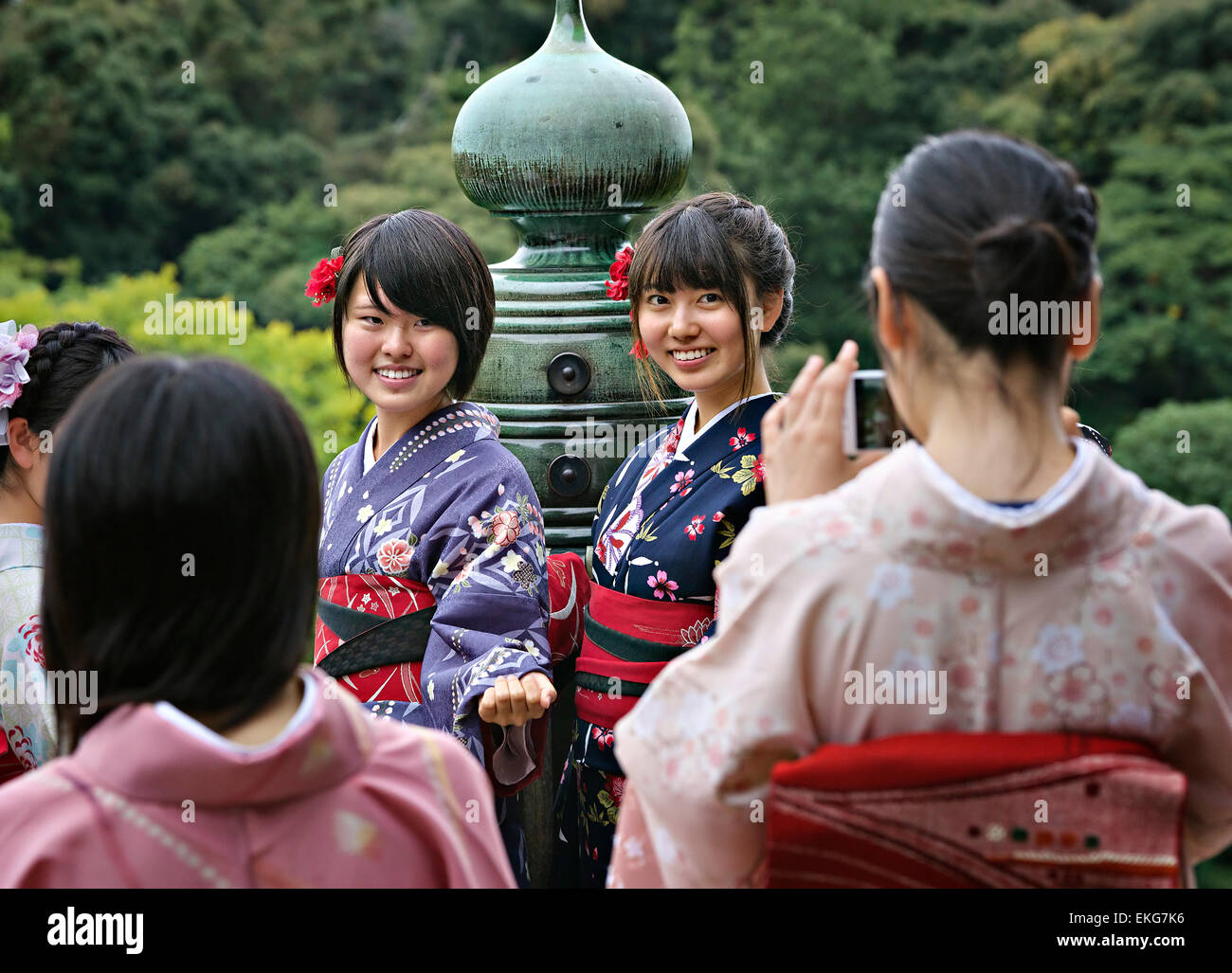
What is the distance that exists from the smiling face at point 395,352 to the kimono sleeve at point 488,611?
0.21 meters

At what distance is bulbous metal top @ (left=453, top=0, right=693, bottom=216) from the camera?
3.21 meters

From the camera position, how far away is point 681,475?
8.81 feet

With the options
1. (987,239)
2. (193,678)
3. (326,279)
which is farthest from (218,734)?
(326,279)

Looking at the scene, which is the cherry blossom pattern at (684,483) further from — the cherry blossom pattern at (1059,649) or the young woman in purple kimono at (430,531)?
the cherry blossom pattern at (1059,649)

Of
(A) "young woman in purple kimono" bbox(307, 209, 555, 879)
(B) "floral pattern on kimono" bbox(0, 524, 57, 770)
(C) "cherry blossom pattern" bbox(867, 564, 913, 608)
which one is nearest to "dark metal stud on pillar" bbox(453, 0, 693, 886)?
(A) "young woman in purple kimono" bbox(307, 209, 555, 879)

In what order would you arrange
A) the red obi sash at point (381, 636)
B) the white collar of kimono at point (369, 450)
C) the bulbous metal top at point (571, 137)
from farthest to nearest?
the bulbous metal top at point (571, 137)
the white collar of kimono at point (369, 450)
the red obi sash at point (381, 636)

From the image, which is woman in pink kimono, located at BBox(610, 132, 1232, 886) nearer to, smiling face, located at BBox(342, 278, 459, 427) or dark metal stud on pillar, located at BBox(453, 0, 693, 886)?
smiling face, located at BBox(342, 278, 459, 427)

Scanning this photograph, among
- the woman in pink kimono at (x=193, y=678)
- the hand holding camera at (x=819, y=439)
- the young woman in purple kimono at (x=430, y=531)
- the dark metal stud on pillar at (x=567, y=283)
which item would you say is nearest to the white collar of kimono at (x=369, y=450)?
the young woman in purple kimono at (x=430, y=531)

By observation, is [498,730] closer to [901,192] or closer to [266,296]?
[901,192]

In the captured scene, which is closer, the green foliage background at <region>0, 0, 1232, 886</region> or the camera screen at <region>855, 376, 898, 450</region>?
the camera screen at <region>855, 376, 898, 450</region>

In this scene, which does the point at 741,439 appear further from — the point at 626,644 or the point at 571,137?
the point at 571,137

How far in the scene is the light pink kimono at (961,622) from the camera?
4.91ft

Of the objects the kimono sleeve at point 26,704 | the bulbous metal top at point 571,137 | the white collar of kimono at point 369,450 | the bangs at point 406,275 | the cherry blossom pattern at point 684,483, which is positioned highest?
the bulbous metal top at point 571,137

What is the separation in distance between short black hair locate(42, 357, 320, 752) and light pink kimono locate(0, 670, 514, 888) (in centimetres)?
5
